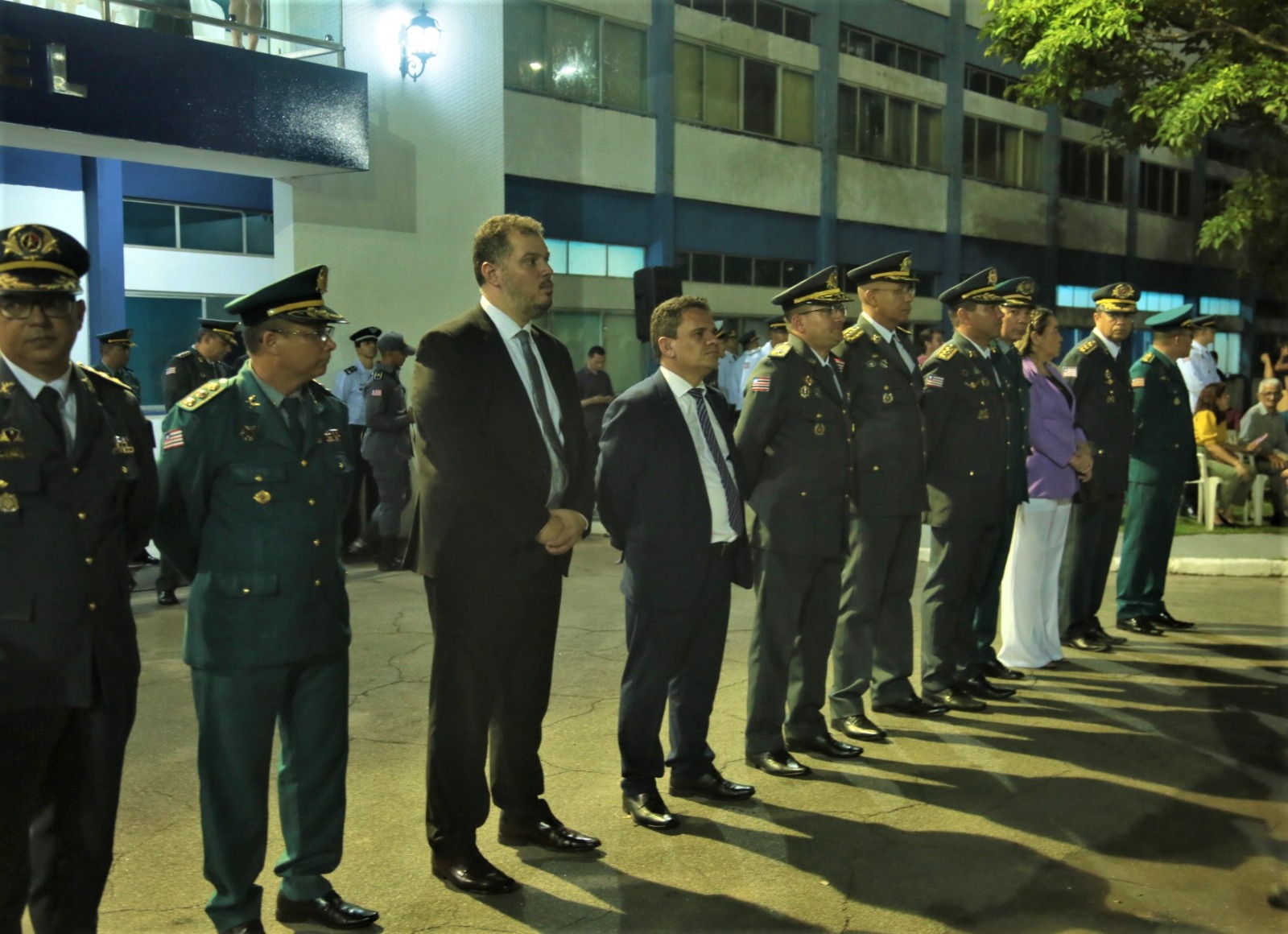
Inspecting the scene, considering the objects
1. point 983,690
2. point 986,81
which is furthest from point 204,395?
point 986,81

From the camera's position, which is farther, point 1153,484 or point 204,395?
point 1153,484

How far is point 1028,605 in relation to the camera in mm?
8094

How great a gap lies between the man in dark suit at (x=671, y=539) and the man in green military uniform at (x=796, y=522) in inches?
19.4

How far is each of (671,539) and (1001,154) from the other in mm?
28376

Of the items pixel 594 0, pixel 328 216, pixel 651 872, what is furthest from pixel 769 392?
pixel 594 0

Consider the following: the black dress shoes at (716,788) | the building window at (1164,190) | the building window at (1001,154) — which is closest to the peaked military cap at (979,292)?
the black dress shoes at (716,788)

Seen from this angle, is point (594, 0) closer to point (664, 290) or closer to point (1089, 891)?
point (664, 290)

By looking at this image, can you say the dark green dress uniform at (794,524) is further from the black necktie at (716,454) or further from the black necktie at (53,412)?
the black necktie at (53,412)

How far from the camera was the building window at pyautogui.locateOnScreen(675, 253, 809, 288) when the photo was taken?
2345 cm

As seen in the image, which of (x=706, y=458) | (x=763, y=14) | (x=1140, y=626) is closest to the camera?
(x=706, y=458)

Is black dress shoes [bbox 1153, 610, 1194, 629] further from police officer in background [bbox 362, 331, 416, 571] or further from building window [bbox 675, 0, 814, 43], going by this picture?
building window [bbox 675, 0, 814, 43]

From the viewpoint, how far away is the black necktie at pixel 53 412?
3.65m

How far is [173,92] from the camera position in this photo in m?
12.9

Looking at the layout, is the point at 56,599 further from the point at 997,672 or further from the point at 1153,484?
the point at 1153,484
